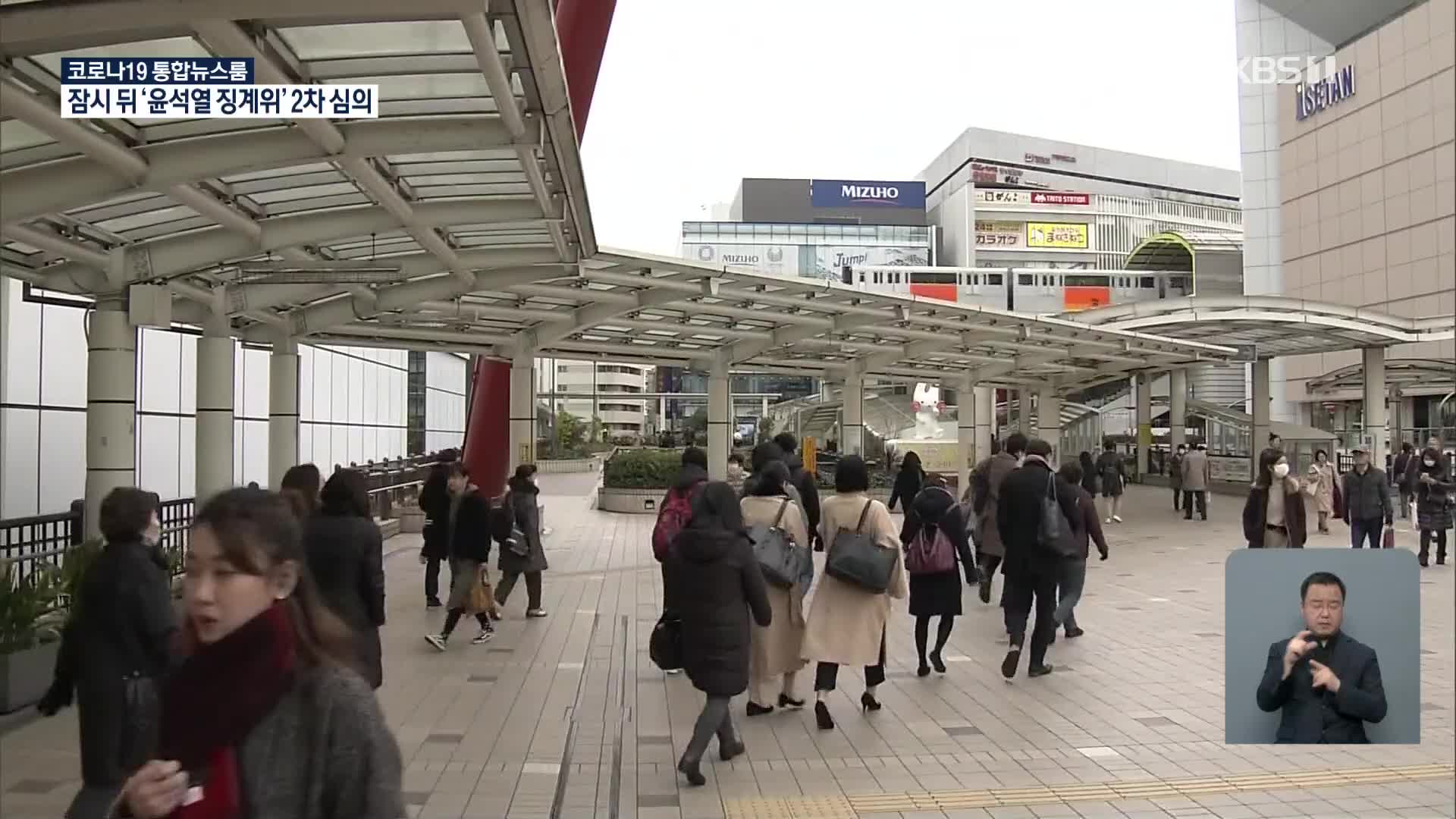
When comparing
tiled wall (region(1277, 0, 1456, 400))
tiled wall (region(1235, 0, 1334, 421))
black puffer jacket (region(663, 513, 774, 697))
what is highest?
tiled wall (region(1235, 0, 1334, 421))

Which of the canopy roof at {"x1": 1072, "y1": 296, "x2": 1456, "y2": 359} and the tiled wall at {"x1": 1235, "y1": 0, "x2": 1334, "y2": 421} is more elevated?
the tiled wall at {"x1": 1235, "y1": 0, "x2": 1334, "y2": 421}

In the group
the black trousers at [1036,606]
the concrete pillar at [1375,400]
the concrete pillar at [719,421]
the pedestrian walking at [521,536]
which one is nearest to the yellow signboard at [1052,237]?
the concrete pillar at [1375,400]

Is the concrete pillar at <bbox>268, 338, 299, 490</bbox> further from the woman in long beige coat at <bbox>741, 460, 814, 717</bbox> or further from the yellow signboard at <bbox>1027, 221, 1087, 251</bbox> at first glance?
the yellow signboard at <bbox>1027, 221, 1087, 251</bbox>

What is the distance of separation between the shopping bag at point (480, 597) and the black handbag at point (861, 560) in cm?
412

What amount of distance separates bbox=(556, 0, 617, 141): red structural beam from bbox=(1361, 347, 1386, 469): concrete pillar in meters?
15.0

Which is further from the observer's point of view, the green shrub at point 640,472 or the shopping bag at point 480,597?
the green shrub at point 640,472

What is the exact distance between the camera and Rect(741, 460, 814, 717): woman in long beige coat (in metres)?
6.79

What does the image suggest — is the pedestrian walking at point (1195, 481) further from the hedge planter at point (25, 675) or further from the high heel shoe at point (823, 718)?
the hedge planter at point (25, 675)

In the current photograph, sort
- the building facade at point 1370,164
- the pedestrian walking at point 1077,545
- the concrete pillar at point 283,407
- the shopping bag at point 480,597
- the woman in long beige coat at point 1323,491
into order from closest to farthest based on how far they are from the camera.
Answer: the building facade at point 1370,164 → the pedestrian walking at point 1077,545 → the shopping bag at point 480,597 → the woman in long beige coat at point 1323,491 → the concrete pillar at point 283,407

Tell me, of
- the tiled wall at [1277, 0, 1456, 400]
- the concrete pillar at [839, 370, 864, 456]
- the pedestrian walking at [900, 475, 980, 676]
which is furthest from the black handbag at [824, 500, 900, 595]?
the concrete pillar at [839, 370, 864, 456]

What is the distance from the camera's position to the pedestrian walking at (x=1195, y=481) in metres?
21.3

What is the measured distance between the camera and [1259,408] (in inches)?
1187

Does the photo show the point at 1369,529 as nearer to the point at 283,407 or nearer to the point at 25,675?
the point at 25,675

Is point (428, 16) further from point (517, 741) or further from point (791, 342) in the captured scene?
point (791, 342)
